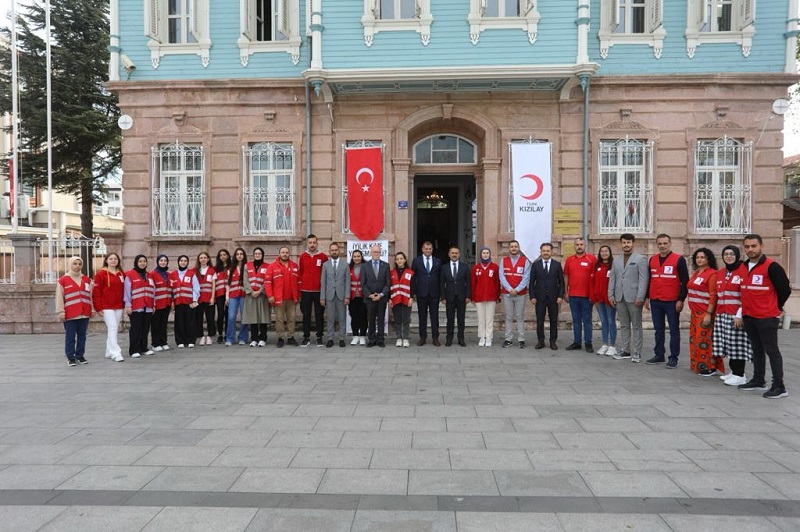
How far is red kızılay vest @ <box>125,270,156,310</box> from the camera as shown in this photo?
1043 centimetres

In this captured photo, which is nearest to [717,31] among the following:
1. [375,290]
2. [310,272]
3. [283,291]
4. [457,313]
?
[457,313]

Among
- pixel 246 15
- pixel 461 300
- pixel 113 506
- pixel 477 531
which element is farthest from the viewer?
pixel 246 15

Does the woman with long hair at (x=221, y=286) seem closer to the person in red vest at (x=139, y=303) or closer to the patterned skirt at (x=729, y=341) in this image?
the person in red vest at (x=139, y=303)

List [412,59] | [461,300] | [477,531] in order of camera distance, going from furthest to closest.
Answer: [412,59] → [461,300] → [477,531]

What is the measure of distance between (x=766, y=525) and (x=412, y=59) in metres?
11.3

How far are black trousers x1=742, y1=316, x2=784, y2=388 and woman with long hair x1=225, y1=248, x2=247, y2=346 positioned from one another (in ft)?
28.4

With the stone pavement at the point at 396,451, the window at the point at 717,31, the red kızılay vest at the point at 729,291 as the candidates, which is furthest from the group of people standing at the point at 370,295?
the window at the point at 717,31

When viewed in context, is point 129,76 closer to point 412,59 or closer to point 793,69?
→ point 412,59

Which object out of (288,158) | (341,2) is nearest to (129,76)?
(288,158)

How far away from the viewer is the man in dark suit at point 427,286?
37.1 ft

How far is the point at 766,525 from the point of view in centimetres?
377

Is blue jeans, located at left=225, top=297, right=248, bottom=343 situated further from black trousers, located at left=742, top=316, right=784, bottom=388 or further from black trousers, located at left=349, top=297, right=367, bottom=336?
black trousers, located at left=742, top=316, right=784, bottom=388

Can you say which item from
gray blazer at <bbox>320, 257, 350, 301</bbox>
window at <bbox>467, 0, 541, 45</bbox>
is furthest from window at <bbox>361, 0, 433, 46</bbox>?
gray blazer at <bbox>320, 257, 350, 301</bbox>

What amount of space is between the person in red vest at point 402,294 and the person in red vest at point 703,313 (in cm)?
492
